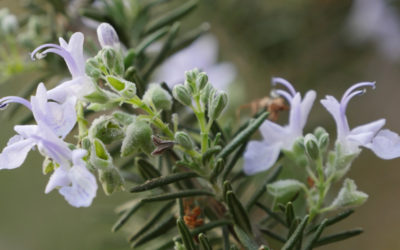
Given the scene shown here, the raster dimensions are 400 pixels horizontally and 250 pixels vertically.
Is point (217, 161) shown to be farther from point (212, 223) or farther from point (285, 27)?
point (285, 27)

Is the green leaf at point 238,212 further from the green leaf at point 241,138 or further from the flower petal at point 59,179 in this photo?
the flower petal at point 59,179

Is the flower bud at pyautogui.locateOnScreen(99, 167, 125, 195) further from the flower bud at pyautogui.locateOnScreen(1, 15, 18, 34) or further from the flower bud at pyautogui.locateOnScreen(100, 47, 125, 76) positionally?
the flower bud at pyautogui.locateOnScreen(1, 15, 18, 34)

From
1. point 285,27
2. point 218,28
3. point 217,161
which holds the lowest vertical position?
point 217,161

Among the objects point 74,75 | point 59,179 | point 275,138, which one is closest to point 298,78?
point 275,138

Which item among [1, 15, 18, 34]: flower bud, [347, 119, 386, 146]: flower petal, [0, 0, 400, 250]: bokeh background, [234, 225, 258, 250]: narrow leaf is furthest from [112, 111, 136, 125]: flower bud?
[0, 0, 400, 250]: bokeh background

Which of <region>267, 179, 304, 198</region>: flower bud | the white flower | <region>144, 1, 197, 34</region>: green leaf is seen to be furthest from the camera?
the white flower

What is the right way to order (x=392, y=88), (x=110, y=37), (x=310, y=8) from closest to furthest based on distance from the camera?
(x=110, y=37) < (x=310, y=8) < (x=392, y=88)

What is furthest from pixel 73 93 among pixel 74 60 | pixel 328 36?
pixel 328 36
